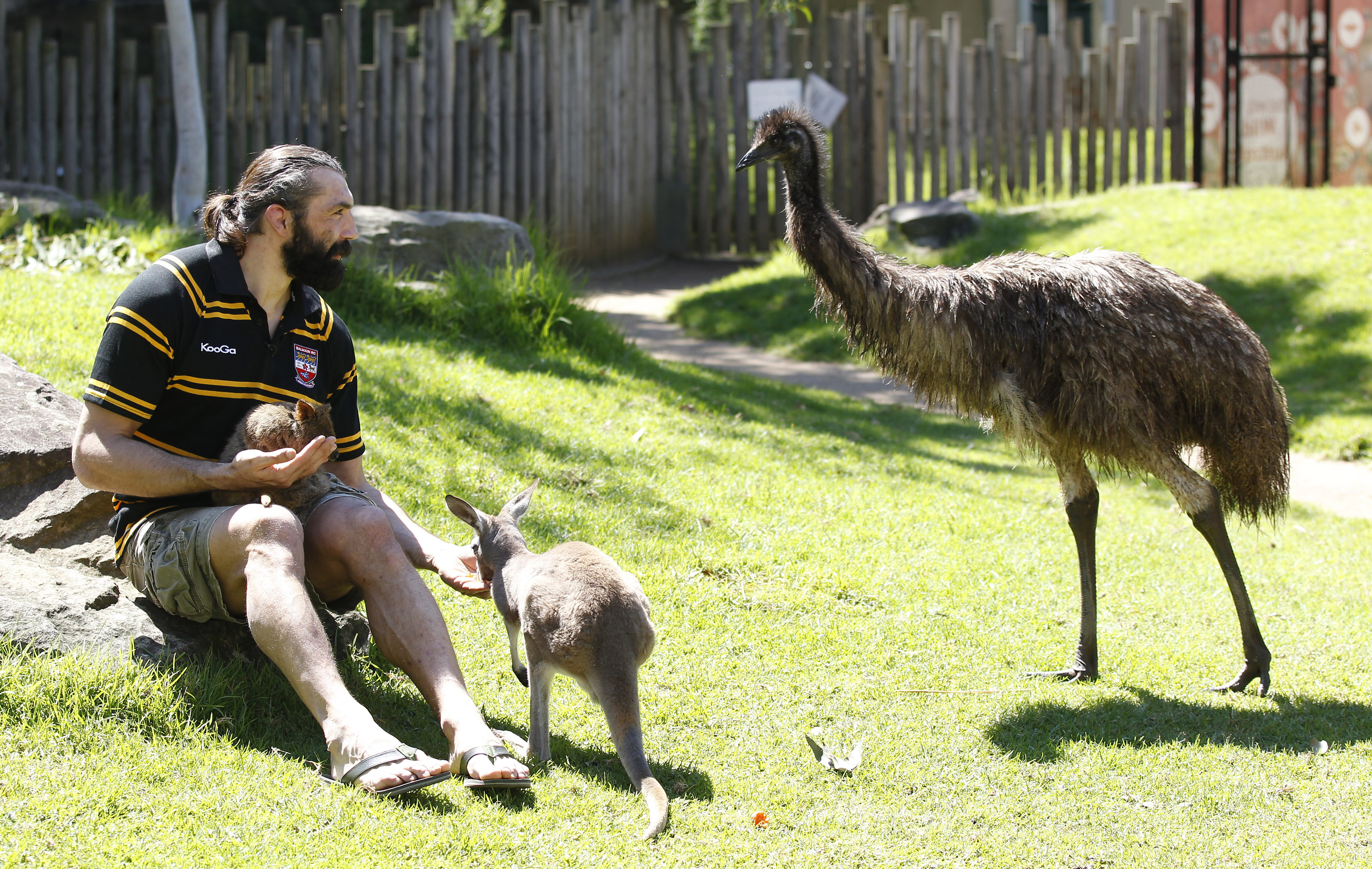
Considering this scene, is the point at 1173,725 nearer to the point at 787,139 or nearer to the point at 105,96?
the point at 787,139

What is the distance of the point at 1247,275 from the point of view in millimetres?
12438

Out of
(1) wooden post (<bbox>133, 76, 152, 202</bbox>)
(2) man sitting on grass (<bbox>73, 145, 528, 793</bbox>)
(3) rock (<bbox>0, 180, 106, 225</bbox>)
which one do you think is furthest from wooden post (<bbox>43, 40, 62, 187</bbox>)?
(2) man sitting on grass (<bbox>73, 145, 528, 793</bbox>)

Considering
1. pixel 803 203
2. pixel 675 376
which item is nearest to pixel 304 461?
pixel 803 203

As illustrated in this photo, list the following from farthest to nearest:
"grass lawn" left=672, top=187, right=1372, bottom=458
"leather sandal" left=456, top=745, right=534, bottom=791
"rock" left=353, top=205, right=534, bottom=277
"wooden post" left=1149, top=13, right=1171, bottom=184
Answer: "wooden post" left=1149, top=13, right=1171, bottom=184
"grass lawn" left=672, top=187, right=1372, bottom=458
"rock" left=353, top=205, right=534, bottom=277
"leather sandal" left=456, top=745, right=534, bottom=791

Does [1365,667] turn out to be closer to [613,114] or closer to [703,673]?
[703,673]

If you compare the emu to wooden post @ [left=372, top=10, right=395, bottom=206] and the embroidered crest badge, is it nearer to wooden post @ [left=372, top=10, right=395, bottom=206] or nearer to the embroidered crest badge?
the embroidered crest badge

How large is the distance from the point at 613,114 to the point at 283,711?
12.7 m

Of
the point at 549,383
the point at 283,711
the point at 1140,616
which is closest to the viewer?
the point at 283,711

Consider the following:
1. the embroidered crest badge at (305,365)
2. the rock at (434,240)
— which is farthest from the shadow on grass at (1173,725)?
the rock at (434,240)

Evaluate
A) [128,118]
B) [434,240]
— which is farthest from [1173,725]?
[128,118]

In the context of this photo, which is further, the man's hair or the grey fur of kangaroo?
the man's hair

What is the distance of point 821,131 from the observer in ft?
18.3

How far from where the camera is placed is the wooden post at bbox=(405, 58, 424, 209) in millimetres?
13828

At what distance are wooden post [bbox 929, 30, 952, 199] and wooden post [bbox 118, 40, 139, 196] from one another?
31.9ft
